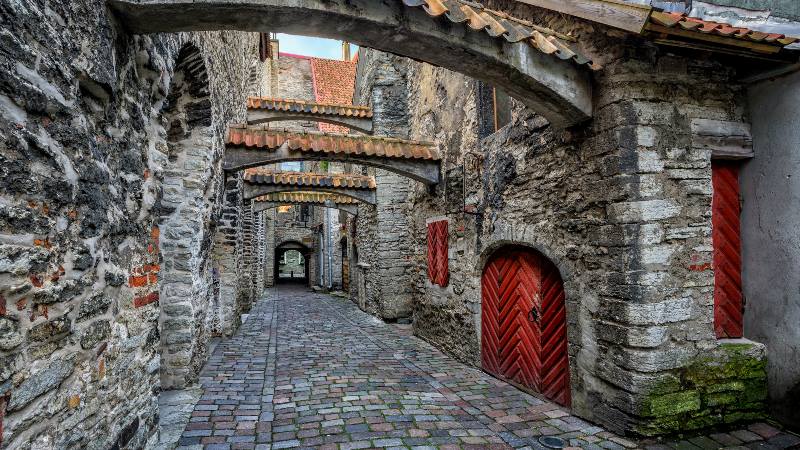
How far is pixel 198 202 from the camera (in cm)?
475

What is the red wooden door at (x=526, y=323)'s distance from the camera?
4270mm

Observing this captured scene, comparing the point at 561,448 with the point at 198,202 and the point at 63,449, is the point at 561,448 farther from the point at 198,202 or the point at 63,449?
the point at 198,202

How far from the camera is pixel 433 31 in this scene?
3098mm

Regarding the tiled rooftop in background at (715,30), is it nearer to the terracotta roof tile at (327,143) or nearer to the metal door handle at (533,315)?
the metal door handle at (533,315)

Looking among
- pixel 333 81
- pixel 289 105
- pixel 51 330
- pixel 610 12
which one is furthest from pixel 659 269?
pixel 333 81

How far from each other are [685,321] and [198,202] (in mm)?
4715

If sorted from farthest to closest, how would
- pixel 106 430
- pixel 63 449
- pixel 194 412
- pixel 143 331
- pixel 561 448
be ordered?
pixel 194 412 → pixel 561 448 → pixel 143 331 → pixel 106 430 → pixel 63 449


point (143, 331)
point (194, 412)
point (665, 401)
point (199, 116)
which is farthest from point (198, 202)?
point (665, 401)

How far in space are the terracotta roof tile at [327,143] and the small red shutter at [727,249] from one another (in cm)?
401

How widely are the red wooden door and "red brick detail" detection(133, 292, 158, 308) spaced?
3.42 metres

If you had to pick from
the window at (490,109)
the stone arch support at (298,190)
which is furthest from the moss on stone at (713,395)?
the stone arch support at (298,190)

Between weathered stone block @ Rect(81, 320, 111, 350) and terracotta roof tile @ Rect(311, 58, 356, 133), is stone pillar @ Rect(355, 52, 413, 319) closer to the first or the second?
weathered stone block @ Rect(81, 320, 111, 350)

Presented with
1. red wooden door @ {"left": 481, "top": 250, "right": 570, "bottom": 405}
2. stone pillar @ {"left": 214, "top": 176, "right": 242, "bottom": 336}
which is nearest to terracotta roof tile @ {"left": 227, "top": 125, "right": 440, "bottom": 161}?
stone pillar @ {"left": 214, "top": 176, "right": 242, "bottom": 336}

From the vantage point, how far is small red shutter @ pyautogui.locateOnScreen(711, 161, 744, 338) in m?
3.72
